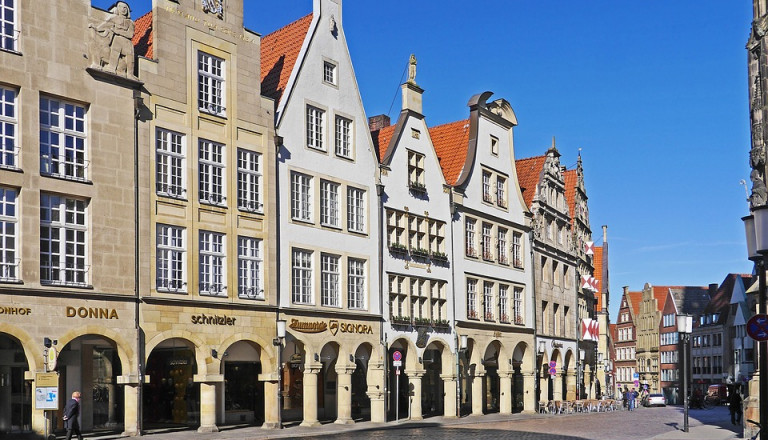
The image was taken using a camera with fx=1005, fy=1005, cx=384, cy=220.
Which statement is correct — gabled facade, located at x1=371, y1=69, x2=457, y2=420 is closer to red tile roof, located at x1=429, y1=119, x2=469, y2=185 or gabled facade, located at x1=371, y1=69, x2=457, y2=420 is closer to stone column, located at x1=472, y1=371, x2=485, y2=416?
stone column, located at x1=472, y1=371, x2=485, y2=416

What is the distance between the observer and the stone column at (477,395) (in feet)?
156

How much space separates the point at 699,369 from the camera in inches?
4769

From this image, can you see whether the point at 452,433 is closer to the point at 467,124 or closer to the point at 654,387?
the point at 467,124

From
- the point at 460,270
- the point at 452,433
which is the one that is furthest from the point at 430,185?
the point at 452,433

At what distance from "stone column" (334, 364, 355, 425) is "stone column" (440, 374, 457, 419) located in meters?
7.52

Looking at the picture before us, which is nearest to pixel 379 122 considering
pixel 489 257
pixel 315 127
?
pixel 489 257

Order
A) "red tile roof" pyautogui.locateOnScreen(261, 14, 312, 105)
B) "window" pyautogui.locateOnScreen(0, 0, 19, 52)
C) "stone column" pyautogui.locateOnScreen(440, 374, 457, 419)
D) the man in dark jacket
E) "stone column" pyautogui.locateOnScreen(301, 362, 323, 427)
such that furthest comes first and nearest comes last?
1. "stone column" pyautogui.locateOnScreen(440, 374, 457, 419)
2. "red tile roof" pyautogui.locateOnScreen(261, 14, 312, 105)
3. "stone column" pyautogui.locateOnScreen(301, 362, 323, 427)
4. "window" pyautogui.locateOnScreen(0, 0, 19, 52)
5. the man in dark jacket

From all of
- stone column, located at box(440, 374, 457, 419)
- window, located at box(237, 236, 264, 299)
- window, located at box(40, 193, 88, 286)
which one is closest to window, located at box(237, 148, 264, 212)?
window, located at box(237, 236, 264, 299)

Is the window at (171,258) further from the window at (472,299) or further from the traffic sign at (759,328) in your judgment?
the window at (472,299)

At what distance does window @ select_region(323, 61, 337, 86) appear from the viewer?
1581 inches

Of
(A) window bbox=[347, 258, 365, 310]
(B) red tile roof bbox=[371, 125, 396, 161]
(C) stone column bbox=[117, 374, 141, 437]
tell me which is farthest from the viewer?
(B) red tile roof bbox=[371, 125, 396, 161]

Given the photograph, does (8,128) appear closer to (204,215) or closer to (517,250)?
(204,215)

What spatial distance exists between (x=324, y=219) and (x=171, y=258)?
8.37 metres

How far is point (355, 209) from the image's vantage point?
4125 cm
